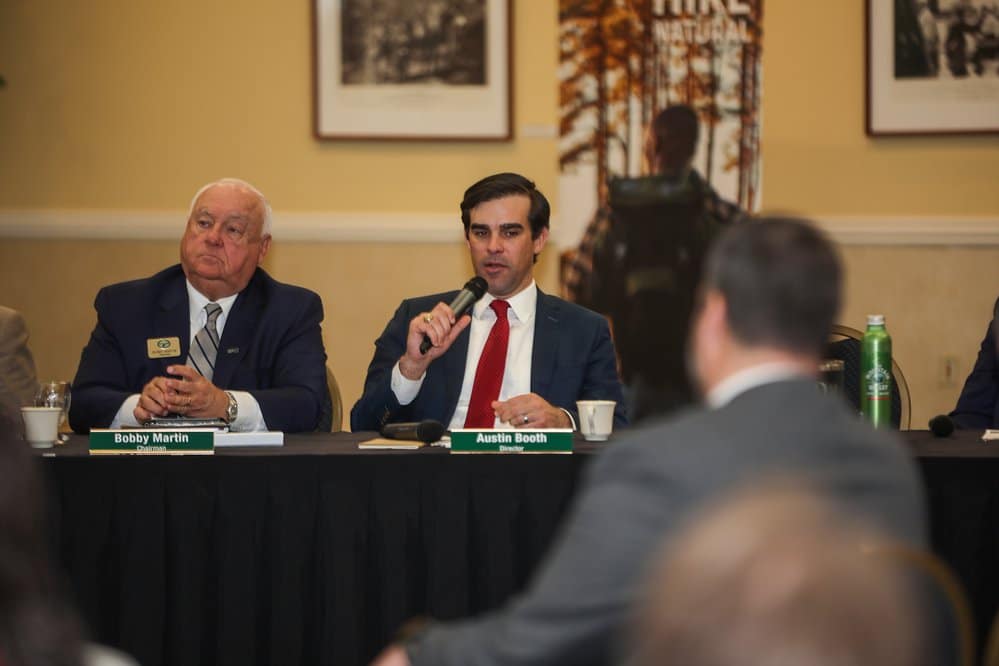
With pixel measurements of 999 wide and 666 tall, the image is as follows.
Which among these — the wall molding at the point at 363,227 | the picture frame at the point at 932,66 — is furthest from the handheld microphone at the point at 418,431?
the picture frame at the point at 932,66

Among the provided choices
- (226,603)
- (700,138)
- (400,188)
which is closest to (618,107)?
(700,138)

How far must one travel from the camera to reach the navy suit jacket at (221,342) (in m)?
3.44

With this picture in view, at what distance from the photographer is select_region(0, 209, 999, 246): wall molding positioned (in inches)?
203

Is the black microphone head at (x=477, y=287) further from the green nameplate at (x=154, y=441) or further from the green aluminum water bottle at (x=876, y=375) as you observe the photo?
the green aluminum water bottle at (x=876, y=375)

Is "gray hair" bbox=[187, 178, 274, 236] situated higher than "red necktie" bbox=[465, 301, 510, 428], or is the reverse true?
"gray hair" bbox=[187, 178, 274, 236]

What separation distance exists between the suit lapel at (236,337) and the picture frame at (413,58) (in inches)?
70.1

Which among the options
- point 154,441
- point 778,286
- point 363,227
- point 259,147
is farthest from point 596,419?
point 259,147

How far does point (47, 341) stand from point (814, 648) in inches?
Result: 193

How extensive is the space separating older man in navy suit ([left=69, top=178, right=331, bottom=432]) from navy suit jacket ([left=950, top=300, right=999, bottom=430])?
1.77 m

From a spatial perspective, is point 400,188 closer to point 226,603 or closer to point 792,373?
point 226,603

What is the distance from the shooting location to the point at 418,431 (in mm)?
2762

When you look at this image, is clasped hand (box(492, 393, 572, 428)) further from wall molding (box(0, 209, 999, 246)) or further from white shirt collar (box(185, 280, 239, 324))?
wall molding (box(0, 209, 999, 246))

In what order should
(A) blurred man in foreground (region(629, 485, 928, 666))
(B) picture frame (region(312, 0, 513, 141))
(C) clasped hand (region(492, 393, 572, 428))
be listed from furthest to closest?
(B) picture frame (region(312, 0, 513, 141)) → (C) clasped hand (region(492, 393, 572, 428)) → (A) blurred man in foreground (region(629, 485, 928, 666))

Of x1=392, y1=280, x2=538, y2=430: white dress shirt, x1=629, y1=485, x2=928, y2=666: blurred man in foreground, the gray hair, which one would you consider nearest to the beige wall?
the gray hair
